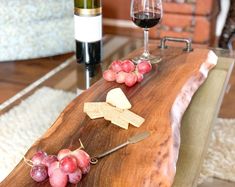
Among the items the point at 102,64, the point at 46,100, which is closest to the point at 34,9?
the point at 46,100

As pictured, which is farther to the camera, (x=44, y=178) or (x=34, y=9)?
(x=34, y=9)

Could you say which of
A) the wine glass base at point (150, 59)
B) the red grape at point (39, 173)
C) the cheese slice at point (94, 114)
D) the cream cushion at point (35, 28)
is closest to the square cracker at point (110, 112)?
the cheese slice at point (94, 114)

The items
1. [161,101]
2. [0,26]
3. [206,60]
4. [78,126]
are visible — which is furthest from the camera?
[0,26]

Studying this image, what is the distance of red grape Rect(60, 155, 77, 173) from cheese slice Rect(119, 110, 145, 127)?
0.26m

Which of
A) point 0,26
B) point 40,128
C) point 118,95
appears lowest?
point 40,128

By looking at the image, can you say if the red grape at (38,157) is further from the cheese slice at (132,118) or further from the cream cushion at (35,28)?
the cream cushion at (35,28)

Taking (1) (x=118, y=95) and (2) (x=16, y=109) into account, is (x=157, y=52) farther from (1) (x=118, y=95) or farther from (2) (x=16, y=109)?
(2) (x=16, y=109)

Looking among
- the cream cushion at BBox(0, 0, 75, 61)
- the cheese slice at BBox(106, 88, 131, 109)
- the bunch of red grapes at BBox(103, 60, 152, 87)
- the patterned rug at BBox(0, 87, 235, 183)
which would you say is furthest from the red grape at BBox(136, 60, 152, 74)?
the cream cushion at BBox(0, 0, 75, 61)

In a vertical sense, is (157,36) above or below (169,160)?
below

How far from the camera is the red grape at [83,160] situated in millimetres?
883

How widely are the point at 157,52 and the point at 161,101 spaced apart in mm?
487

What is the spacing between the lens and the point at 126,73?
1347 millimetres

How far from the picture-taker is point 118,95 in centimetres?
119

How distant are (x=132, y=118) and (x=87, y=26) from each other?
0.69 meters
